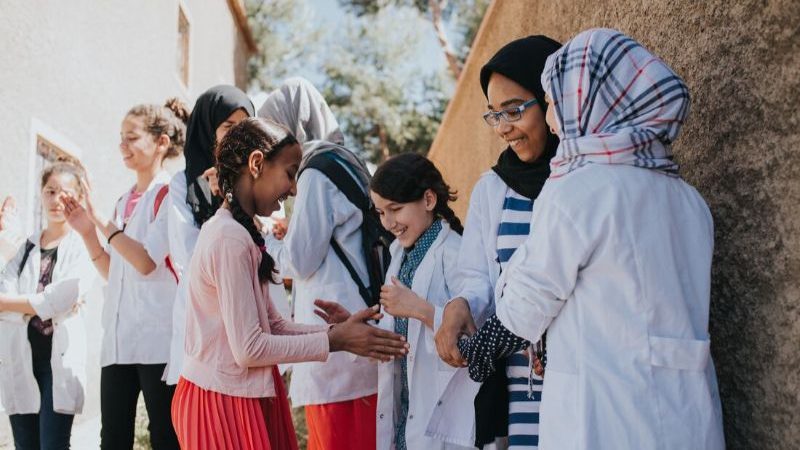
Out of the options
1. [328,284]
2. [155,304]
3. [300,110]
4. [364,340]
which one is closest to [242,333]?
[364,340]

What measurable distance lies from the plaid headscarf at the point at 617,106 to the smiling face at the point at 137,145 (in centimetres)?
289

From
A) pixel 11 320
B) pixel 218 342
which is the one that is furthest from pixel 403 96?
pixel 218 342

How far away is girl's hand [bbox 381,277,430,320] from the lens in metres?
2.58

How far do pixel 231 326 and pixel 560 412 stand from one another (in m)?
1.12

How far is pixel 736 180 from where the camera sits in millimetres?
1992

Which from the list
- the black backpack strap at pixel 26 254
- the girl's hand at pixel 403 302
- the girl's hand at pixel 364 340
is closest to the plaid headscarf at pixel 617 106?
the girl's hand at pixel 403 302

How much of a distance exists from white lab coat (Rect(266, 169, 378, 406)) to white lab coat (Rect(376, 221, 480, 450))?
0.21 meters

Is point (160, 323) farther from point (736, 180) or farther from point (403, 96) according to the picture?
point (403, 96)

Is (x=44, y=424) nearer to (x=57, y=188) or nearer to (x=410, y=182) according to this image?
(x=57, y=188)

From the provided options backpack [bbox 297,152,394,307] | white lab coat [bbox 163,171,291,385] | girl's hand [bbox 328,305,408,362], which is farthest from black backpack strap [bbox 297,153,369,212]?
girl's hand [bbox 328,305,408,362]

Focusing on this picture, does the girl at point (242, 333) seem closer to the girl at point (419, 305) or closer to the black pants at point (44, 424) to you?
the girl at point (419, 305)

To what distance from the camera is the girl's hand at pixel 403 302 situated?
258 centimetres

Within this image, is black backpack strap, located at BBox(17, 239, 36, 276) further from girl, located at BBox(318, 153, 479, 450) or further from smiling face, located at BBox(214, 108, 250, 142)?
girl, located at BBox(318, 153, 479, 450)

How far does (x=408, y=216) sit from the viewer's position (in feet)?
10.1
